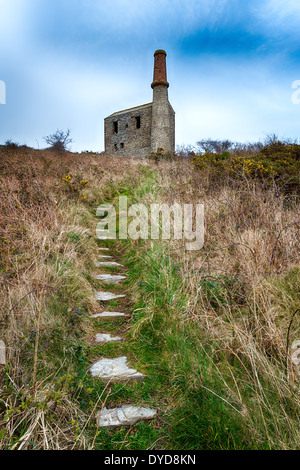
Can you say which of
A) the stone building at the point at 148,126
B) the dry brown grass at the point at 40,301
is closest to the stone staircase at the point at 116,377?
the dry brown grass at the point at 40,301

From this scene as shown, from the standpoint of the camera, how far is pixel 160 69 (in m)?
19.8

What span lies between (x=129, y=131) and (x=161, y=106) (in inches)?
165

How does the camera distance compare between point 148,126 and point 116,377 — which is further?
point 148,126

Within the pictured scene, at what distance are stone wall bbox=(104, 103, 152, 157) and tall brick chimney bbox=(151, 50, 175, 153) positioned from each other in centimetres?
140

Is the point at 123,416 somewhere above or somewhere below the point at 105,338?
below

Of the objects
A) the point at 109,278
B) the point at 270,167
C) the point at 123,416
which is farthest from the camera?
the point at 270,167

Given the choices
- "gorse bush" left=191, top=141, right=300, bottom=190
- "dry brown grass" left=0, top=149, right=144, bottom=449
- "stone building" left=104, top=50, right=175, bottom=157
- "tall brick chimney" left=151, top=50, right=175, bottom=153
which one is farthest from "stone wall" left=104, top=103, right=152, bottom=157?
"dry brown grass" left=0, top=149, right=144, bottom=449

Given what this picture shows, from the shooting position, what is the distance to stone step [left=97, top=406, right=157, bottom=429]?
182 centimetres

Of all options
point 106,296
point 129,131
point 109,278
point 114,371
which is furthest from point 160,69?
point 114,371

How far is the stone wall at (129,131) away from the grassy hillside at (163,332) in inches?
716

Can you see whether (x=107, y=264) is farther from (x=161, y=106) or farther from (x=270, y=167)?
(x=161, y=106)

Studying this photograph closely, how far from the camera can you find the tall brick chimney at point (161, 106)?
1964 cm
